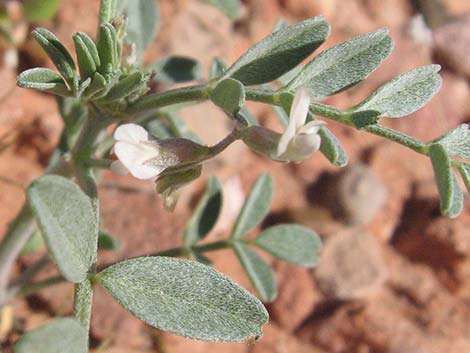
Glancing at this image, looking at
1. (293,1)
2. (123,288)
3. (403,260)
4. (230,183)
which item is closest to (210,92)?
(123,288)

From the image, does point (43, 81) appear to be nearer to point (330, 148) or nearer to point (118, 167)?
point (118, 167)

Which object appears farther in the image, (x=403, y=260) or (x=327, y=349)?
(x=403, y=260)

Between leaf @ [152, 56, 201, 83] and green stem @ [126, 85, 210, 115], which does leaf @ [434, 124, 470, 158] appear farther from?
leaf @ [152, 56, 201, 83]

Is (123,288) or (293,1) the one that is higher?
(123,288)

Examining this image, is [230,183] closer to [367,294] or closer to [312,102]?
[367,294]

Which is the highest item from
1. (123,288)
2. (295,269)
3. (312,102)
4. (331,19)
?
(312,102)

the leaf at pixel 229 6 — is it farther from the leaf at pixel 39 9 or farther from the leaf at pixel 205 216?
the leaf at pixel 39 9

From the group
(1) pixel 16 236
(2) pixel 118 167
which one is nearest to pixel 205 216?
(1) pixel 16 236

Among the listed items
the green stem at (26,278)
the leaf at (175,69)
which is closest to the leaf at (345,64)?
the leaf at (175,69)
